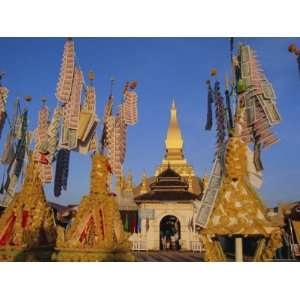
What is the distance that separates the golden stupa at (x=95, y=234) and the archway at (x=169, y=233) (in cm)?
425

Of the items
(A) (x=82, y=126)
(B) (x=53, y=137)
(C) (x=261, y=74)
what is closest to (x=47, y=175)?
(B) (x=53, y=137)

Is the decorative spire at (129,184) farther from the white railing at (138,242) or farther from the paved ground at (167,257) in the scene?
the paved ground at (167,257)

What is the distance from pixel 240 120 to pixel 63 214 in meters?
6.96

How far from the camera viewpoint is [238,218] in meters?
6.84

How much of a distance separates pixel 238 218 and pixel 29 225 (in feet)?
14.1

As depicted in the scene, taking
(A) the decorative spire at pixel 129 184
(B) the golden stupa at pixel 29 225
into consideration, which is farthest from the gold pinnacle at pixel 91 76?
(A) the decorative spire at pixel 129 184

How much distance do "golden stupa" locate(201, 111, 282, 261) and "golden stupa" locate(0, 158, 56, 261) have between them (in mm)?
3448

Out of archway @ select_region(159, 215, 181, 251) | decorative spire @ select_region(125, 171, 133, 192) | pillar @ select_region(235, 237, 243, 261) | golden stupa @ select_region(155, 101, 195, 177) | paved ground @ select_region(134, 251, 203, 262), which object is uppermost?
golden stupa @ select_region(155, 101, 195, 177)

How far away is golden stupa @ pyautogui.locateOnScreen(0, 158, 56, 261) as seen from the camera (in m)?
7.88

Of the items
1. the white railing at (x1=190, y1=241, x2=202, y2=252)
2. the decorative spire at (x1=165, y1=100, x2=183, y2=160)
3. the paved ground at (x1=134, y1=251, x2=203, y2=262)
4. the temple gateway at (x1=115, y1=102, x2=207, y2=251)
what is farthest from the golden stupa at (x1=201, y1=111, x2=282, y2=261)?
the decorative spire at (x1=165, y1=100, x2=183, y2=160)

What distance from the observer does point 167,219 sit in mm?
13125

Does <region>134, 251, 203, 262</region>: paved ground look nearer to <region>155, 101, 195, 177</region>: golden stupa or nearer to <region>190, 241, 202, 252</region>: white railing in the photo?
<region>190, 241, 202, 252</region>: white railing

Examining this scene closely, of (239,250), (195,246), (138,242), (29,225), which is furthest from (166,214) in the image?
(239,250)

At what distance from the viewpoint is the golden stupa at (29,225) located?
7879 mm
